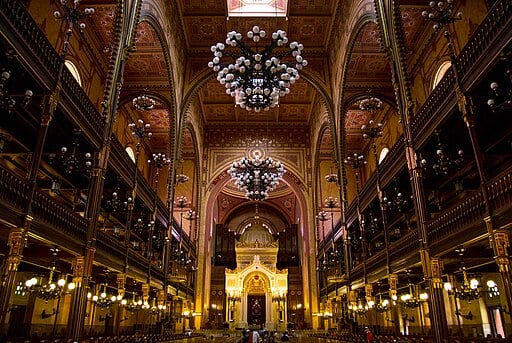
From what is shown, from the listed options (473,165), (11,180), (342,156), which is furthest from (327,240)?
(11,180)

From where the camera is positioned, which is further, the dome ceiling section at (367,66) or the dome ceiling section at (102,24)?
the dome ceiling section at (367,66)

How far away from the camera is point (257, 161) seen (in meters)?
17.2

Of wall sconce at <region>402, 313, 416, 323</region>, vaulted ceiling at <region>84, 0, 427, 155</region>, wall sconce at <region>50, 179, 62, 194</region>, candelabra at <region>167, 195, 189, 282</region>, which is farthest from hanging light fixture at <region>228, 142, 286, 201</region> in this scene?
wall sconce at <region>402, 313, 416, 323</region>

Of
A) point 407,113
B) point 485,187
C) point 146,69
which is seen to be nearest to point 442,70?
point 407,113

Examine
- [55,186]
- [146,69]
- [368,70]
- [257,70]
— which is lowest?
[55,186]

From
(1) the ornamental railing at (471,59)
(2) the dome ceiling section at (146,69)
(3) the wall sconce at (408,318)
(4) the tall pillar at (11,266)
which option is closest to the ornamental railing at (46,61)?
(4) the tall pillar at (11,266)

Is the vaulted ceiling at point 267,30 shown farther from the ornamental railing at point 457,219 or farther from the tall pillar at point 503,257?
the tall pillar at point 503,257

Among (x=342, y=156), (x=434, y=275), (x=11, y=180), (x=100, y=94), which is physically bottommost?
(x=434, y=275)

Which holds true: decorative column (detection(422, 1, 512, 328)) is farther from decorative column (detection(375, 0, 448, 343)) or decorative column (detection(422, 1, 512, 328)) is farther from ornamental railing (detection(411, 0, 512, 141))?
decorative column (detection(375, 0, 448, 343))

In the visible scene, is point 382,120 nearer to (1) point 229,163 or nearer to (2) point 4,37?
(1) point 229,163

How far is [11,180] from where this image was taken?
656 centimetres

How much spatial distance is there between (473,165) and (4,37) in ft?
40.2

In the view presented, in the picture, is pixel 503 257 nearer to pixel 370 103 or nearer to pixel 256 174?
pixel 256 174

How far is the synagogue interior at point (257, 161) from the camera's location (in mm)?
7922
